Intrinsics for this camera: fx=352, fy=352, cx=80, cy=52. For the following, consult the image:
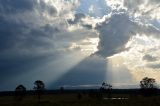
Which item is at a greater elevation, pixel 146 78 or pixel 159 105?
Result: pixel 146 78

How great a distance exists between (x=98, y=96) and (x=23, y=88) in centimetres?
4030

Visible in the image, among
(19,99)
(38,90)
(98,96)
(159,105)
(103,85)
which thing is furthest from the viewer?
(103,85)

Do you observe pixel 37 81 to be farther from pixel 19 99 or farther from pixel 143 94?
pixel 143 94

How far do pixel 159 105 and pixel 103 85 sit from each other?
10898 cm

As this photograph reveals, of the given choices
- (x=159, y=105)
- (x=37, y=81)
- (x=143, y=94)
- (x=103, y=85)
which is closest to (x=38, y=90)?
(x=37, y=81)

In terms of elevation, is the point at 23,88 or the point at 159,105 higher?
the point at 23,88

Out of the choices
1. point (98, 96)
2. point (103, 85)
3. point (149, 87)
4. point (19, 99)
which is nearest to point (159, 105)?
point (98, 96)

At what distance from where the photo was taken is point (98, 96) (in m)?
114

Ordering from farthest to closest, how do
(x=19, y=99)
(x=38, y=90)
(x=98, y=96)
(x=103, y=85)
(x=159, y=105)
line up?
(x=103, y=85)
(x=38, y=90)
(x=19, y=99)
(x=98, y=96)
(x=159, y=105)

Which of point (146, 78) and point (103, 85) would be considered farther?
point (103, 85)

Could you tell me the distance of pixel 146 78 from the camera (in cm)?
15625

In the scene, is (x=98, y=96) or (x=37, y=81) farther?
(x=37, y=81)

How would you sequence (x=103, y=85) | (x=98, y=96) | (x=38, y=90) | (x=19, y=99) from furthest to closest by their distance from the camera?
(x=103, y=85)
(x=38, y=90)
(x=19, y=99)
(x=98, y=96)

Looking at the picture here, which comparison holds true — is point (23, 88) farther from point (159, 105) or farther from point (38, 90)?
point (159, 105)
